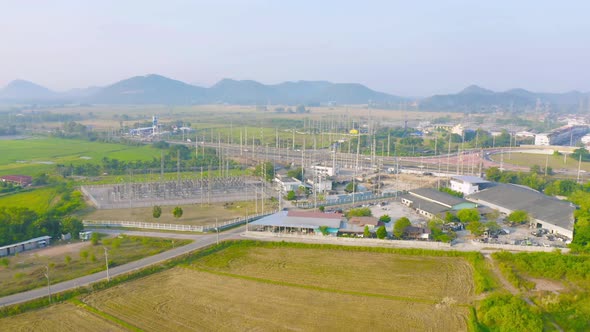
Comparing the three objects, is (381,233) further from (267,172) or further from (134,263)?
(267,172)

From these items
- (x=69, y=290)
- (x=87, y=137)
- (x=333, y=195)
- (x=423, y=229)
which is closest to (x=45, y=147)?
(x=87, y=137)

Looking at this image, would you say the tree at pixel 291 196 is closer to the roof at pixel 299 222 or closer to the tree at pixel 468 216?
the roof at pixel 299 222

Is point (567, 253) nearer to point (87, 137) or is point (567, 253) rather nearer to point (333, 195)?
point (333, 195)

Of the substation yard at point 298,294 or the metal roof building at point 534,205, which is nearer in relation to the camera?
the substation yard at point 298,294

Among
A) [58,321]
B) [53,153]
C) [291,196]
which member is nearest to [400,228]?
[291,196]

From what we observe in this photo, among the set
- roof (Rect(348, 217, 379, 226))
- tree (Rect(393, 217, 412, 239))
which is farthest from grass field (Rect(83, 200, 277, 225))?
tree (Rect(393, 217, 412, 239))

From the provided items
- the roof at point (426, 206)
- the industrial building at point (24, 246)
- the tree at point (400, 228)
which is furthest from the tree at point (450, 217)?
the industrial building at point (24, 246)

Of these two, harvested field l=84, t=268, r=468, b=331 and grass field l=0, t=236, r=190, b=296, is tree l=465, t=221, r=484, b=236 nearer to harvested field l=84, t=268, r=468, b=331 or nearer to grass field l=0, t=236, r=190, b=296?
harvested field l=84, t=268, r=468, b=331
